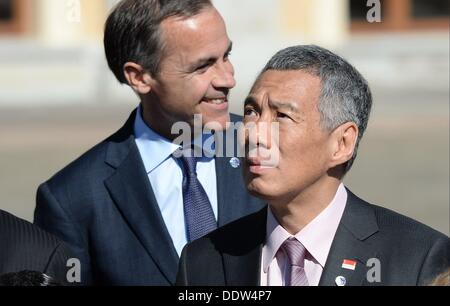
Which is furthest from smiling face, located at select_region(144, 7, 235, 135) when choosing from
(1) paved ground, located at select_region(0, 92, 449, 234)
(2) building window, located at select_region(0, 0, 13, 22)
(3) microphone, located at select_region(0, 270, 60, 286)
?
(2) building window, located at select_region(0, 0, 13, 22)

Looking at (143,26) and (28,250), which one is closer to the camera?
(28,250)

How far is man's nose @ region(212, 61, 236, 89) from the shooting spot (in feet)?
12.7

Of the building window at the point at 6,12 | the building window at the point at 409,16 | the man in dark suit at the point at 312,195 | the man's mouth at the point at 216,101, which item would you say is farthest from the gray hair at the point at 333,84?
the building window at the point at 6,12

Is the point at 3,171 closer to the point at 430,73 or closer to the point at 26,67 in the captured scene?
the point at 26,67

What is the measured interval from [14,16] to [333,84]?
48.1 feet

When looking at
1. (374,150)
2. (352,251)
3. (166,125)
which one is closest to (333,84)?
(352,251)

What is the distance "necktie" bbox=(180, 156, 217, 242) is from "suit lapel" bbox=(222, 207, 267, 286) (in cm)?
63

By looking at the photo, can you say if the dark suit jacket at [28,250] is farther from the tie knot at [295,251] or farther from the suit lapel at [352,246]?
the suit lapel at [352,246]

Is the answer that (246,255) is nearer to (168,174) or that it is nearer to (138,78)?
(168,174)

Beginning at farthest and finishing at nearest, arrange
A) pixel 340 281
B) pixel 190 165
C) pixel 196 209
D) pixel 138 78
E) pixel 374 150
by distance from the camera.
Result: pixel 374 150, pixel 138 78, pixel 190 165, pixel 196 209, pixel 340 281

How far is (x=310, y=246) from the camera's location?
3.00 m

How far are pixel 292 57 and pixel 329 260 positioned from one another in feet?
1.73

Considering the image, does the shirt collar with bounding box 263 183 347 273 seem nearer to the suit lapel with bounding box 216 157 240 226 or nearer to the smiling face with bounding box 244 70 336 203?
the smiling face with bounding box 244 70 336 203

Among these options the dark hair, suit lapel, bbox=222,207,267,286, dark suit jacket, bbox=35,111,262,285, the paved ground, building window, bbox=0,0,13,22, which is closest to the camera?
suit lapel, bbox=222,207,267,286
